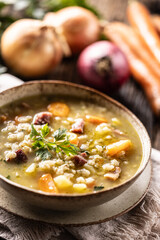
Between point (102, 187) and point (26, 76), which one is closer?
point (102, 187)

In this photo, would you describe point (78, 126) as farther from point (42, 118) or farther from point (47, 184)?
point (47, 184)

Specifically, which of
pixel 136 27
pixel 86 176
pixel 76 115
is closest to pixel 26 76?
pixel 76 115

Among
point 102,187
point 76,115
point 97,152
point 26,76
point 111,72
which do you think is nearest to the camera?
point 102,187

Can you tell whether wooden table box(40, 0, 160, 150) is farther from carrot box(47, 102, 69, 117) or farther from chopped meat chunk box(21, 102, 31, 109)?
chopped meat chunk box(21, 102, 31, 109)

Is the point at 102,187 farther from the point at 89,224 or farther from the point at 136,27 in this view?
the point at 136,27

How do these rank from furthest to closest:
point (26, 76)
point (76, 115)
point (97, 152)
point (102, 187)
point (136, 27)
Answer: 1. point (136, 27)
2. point (26, 76)
3. point (76, 115)
4. point (97, 152)
5. point (102, 187)

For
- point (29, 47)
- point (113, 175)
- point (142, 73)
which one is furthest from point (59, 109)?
point (142, 73)

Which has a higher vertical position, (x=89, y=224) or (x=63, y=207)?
(x=63, y=207)

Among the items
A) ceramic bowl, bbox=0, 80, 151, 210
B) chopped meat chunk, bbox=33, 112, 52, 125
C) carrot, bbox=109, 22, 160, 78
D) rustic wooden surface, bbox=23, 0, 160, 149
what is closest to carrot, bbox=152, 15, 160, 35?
carrot, bbox=109, 22, 160, 78
